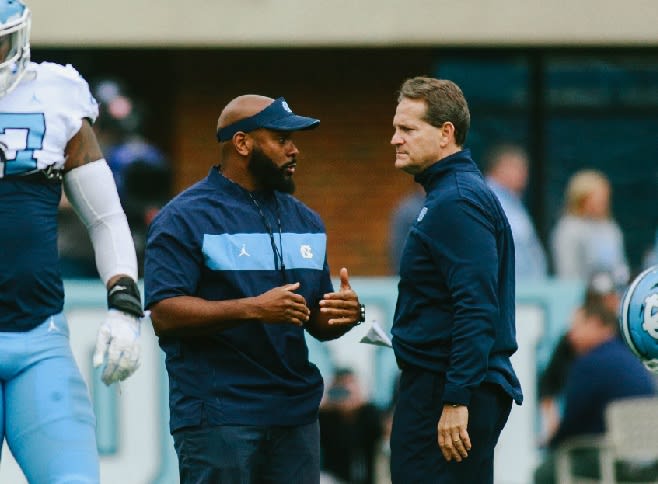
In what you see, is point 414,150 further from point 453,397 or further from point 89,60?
point 89,60

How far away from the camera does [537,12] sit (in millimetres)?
10523

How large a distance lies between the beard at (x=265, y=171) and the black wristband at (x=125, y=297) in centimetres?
69

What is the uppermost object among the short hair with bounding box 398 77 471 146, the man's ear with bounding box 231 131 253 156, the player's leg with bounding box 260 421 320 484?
the short hair with bounding box 398 77 471 146

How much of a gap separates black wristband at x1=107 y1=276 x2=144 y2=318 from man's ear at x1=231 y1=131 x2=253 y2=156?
707mm

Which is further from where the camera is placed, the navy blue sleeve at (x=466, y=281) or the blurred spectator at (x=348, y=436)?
the blurred spectator at (x=348, y=436)

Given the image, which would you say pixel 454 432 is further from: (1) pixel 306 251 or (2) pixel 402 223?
(2) pixel 402 223

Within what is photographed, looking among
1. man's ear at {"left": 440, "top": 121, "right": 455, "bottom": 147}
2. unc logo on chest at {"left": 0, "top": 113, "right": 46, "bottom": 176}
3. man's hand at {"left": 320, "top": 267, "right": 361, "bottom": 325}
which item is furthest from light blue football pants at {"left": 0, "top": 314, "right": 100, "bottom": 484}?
man's ear at {"left": 440, "top": 121, "right": 455, "bottom": 147}

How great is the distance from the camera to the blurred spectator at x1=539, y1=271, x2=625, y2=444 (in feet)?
28.3

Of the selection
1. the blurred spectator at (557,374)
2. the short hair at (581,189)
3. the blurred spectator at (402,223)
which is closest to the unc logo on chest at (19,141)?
the blurred spectator at (557,374)

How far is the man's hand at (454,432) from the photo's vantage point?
4.96 metres

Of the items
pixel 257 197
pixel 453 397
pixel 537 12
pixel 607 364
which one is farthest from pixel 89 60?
pixel 453 397

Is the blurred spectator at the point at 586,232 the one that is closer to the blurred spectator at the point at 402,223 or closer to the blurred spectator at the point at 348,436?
the blurred spectator at the point at 402,223

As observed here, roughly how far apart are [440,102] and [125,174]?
14.1 ft

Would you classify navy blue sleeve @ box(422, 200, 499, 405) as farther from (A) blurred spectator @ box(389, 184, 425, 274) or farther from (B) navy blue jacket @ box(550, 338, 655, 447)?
(A) blurred spectator @ box(389, 184, 425, 274)
